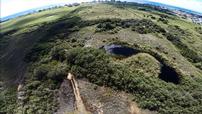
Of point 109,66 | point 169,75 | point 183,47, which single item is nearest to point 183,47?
point 183,47

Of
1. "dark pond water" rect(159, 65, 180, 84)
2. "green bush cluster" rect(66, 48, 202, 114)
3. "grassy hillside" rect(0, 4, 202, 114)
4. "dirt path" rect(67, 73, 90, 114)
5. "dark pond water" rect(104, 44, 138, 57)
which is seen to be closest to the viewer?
"dirt path" rect(67, 73, 90, 114)

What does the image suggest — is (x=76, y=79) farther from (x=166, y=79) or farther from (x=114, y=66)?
(x=166, y=79)

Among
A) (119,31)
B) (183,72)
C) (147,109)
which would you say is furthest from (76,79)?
(119,31)

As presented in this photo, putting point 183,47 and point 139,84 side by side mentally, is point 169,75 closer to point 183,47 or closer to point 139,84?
point 139,84

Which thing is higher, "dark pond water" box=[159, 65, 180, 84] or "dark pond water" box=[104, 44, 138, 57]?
"dark pond water" box=[104, 44, 138, 57]

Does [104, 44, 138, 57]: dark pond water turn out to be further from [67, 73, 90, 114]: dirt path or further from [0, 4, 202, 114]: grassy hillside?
[67, 73, 90, 114]: dirt path

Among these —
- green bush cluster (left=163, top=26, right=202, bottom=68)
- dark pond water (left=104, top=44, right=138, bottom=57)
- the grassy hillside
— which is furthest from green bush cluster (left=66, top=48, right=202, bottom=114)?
green bush cluster (left=163, top=26, right=202, bottom=68)

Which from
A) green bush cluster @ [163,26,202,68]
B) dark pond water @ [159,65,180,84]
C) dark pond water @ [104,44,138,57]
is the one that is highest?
dark pond water @ [104,44,138,57]
